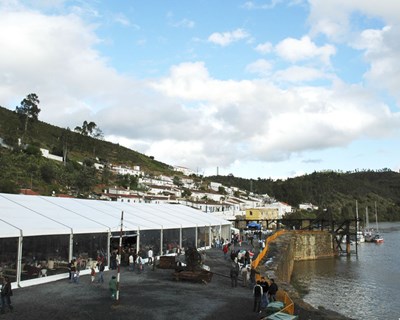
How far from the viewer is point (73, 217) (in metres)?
23.7

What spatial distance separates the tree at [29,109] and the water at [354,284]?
91872 mm

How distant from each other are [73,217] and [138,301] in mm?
9224

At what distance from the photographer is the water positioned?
26703 mm

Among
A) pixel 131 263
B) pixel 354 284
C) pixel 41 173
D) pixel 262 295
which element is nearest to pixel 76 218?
pixel 131 263

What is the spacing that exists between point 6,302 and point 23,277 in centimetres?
403

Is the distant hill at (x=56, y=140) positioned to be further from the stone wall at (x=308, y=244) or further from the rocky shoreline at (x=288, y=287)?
the rocky shoreline at (x=288, y=287)

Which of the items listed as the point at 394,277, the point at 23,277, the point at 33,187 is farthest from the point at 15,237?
the point at 33,187

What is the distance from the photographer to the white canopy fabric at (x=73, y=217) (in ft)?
64.3

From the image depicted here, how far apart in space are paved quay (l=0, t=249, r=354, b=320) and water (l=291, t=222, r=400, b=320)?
1060 cm

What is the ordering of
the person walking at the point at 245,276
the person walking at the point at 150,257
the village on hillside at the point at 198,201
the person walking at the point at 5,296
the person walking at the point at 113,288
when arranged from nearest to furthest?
the person walking at the point at 5,296 → the person walking at the point at 113,288 → the person walking at the point at 245,276 → the person walking at the point at 150,257 → the village on hillside at the point at 198,201

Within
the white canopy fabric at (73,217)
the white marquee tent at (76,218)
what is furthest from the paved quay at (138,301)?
the white canopy fabric at (73,217)

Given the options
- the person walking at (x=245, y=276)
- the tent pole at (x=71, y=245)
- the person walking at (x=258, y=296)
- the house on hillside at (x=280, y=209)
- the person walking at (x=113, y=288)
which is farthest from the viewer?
the house on hillside at (x=280, y=209)

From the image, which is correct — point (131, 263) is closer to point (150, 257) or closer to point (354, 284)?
point (150, 257)

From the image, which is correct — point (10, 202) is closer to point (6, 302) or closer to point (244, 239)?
point (6, 302)
